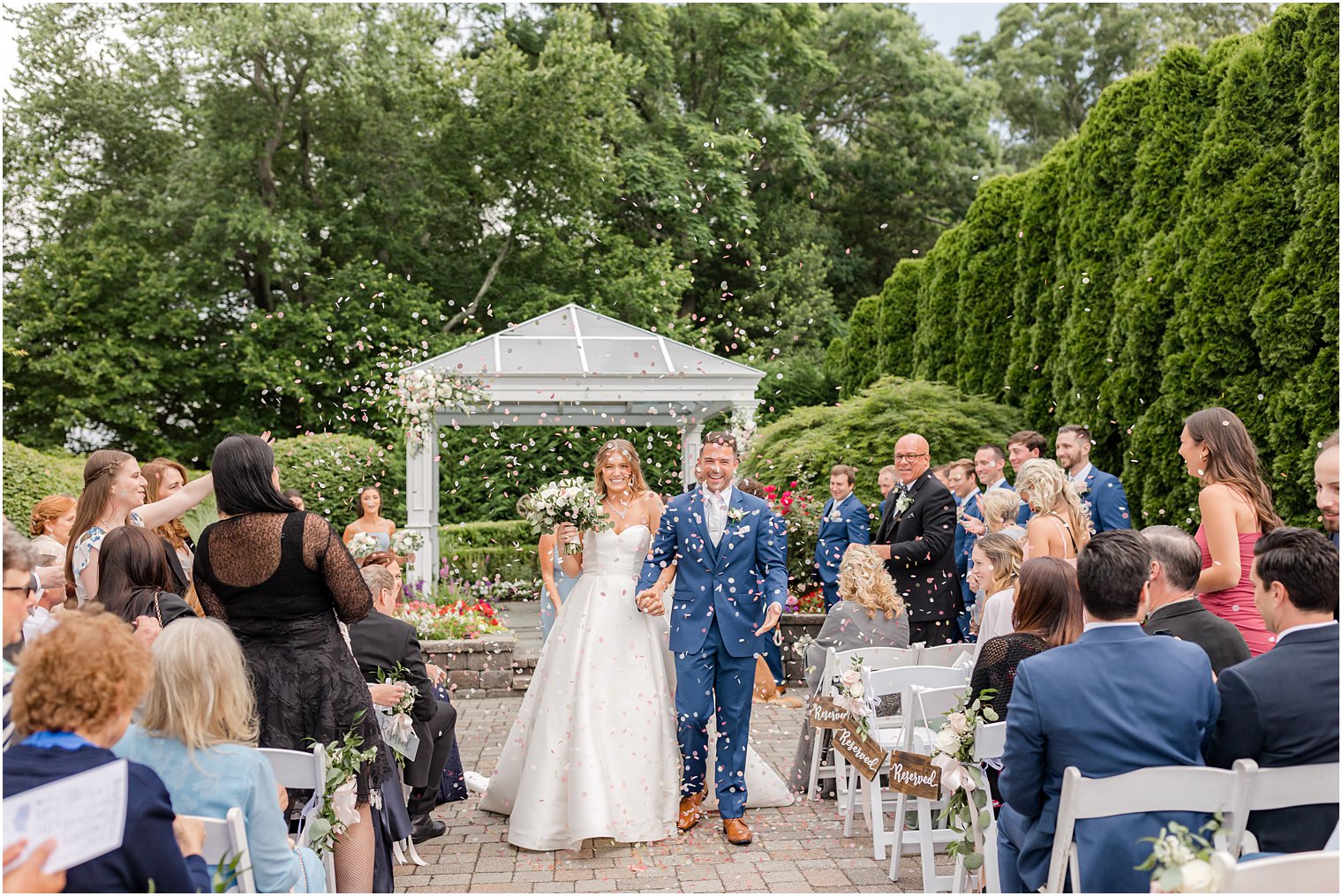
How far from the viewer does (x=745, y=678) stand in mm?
5121

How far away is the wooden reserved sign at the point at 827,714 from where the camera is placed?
483 cm

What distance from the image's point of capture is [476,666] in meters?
8.50

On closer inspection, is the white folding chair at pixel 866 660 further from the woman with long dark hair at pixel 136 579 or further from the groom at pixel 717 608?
the woman with long dark hair at pixel 136 579

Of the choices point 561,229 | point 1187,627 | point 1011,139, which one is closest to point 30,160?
point 561,229

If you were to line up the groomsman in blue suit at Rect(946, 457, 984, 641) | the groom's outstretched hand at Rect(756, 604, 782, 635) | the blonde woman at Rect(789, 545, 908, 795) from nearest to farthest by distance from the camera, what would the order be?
the groom's outstretched hand at Rect(756, 604, 782, 635) → the blonde woman at Rect(789, 545, 908, 795) → the groomsman in blue suit at Rect(946, 457, 984, 641)

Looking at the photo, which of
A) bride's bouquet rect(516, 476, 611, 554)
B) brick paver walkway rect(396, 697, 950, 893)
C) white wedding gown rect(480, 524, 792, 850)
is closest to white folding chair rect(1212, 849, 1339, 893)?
brick paver walkway rect(396, 697, 950, 893)

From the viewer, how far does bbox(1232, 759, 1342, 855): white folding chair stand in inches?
98.7

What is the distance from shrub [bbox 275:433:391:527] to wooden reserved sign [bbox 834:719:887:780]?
33.9ft

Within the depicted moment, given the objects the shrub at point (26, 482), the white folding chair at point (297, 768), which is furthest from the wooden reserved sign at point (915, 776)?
the shrub at point (26, 482)

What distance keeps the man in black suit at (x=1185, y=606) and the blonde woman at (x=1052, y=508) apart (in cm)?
151

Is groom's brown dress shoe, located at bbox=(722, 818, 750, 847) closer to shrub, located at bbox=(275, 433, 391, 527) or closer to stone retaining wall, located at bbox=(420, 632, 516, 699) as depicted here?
stone retaining wall, located at bbox=(420, 632, 516, 699)

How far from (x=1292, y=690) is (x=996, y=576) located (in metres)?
1.83

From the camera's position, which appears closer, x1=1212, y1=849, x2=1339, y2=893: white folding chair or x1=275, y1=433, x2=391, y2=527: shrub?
x1=1212, y1=849, x2=1339, y2=893: white folding chair

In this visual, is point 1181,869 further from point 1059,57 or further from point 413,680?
point 1059,57
